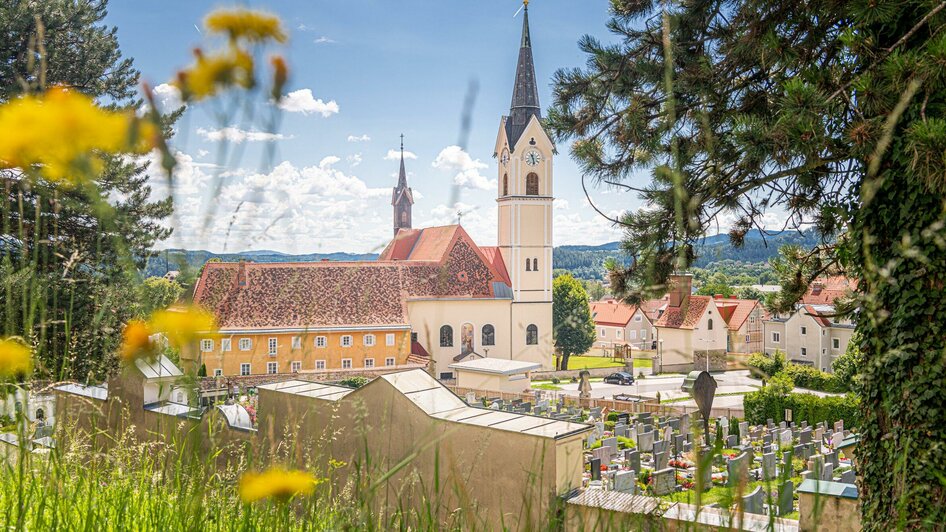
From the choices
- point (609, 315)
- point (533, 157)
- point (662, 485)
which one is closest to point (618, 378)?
point (533, 157)

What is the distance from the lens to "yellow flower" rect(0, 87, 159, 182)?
1025 millimetres

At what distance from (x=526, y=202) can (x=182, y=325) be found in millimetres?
41601

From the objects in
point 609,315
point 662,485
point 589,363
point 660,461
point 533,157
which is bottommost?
point 589,363

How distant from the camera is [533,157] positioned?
42094 millimetres

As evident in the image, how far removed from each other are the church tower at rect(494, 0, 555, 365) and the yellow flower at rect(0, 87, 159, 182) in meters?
40.4

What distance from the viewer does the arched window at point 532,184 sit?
42.6 m

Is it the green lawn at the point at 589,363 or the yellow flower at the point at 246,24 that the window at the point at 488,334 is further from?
the yellow flower at the point at 246,24

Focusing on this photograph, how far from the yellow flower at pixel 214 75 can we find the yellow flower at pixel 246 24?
0.10 feet

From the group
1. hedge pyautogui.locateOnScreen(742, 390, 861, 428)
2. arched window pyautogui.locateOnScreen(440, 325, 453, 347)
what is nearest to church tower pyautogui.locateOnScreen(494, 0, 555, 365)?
arched window pyautogui.locateOnScreen(440, 325, 453, 347)

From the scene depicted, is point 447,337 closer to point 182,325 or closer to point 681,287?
point 681,287

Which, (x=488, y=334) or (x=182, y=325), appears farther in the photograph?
(x=488, y=334)

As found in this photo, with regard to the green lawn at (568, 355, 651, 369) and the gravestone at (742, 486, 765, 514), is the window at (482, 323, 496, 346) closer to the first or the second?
the green lawn at (568, 355, 651, 369)

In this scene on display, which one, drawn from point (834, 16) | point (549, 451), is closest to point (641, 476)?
point (549, 451)

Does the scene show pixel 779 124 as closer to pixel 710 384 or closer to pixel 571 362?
pixel 710 384
